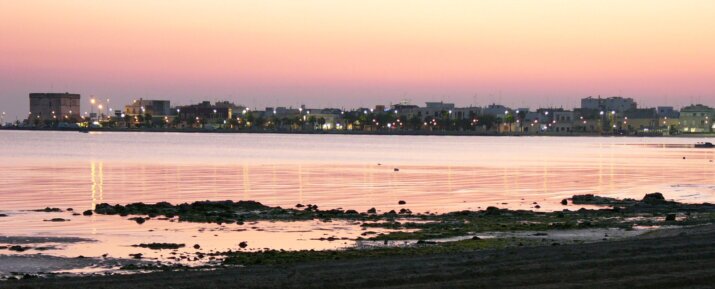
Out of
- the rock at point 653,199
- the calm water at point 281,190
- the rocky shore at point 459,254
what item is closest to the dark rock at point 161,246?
the rocky shore at point 459,254

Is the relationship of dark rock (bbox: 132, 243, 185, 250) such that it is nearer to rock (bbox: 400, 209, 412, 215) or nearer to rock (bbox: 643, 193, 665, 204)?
rock (bbox: 400, 209, 412, 215)

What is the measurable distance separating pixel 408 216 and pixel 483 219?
2967 mm

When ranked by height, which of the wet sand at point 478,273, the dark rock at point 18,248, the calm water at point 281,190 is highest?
the wet sand at point 478,273

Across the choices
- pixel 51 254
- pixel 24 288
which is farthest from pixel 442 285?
pixel 51 254

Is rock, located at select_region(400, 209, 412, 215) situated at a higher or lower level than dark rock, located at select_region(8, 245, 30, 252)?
lower

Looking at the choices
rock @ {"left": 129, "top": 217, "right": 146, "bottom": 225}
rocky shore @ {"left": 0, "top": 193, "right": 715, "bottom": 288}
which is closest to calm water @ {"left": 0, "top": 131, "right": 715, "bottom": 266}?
rock @ {"left": 129, "top": 217, "right": 146, "bottom": 225}

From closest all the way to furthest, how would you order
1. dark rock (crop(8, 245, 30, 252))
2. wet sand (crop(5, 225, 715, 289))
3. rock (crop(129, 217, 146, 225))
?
1. wet sand (crop(5, 225, 715, 289))
2. dark rock (crop(8, 245, 30, 252))
3. rock (crop(129, 217, 146, 225))

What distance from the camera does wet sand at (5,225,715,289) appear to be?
1631 cm

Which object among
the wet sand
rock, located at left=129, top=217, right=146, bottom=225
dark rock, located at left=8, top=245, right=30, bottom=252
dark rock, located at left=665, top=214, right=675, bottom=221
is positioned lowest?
rock, located at left=129, top=217, right=146, bottom=225

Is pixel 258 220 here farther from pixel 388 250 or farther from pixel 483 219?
pixel 388 250

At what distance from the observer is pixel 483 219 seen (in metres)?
32.9

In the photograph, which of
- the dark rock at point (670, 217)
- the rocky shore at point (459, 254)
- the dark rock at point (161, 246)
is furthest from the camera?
the dark rock at point (670, 217)

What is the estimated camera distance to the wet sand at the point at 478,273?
16.3 m

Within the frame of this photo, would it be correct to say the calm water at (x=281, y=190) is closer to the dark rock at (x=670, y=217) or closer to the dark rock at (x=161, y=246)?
the dark rock at (x=161, y=246)
